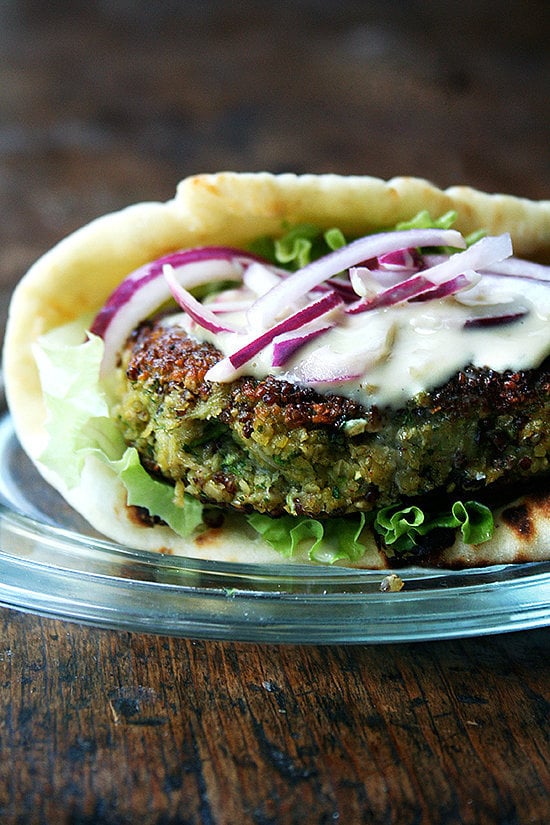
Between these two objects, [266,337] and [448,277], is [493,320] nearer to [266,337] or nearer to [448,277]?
[448,277]

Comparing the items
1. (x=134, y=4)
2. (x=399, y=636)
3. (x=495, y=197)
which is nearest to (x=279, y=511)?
(x=399, y=636)

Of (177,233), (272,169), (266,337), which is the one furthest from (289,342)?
(272,169)

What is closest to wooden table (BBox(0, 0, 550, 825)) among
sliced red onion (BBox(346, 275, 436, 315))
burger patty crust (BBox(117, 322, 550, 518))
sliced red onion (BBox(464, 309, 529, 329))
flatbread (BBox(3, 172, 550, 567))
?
burger patty crust (BBox(117, 322, 550, 518))

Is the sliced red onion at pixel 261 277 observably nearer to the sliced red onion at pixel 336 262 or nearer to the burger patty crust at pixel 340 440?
the sliced red onion at pixel 336 262

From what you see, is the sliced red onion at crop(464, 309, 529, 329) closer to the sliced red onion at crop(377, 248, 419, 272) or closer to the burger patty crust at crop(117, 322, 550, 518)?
the burger patty crust at crop(117, 322, 550, 518)

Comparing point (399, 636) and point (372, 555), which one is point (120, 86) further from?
point (399, 636)
